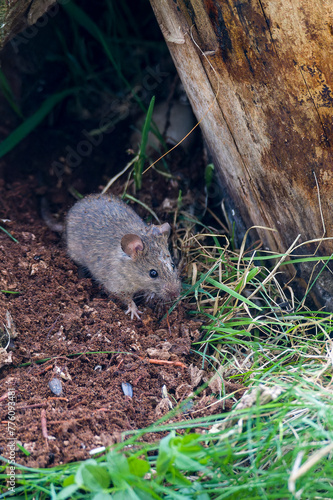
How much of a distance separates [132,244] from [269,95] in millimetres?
1765

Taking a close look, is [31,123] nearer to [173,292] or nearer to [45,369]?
[173,292]

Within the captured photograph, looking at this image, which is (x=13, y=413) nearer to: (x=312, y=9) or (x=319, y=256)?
(x=319, y=256)

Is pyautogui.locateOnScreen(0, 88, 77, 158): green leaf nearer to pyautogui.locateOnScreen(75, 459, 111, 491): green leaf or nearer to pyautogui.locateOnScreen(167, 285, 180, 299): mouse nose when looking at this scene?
pyautogui.locateOnScreen(167, 285, 180, 299): mouse nose

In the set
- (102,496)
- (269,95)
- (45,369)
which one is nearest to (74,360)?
(45,369)

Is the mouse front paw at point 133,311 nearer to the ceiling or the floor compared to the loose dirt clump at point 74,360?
nearer to the floor

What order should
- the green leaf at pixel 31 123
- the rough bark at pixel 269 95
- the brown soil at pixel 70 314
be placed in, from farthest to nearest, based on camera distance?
the green leaf at pixel 31 123 < the rough bark at pixel 269 95 < the brown soil at pixel 70 314

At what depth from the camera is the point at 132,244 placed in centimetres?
431

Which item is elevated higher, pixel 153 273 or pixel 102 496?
pixel 102 496

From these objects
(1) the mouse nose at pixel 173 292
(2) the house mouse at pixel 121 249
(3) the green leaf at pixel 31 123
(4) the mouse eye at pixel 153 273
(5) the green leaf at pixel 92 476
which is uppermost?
(3) the green leaf at pixel 31 123

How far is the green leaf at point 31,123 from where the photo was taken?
4.97 m

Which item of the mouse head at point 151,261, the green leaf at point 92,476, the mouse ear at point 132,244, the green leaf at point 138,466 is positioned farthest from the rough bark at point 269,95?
the green leaf at point 92,476

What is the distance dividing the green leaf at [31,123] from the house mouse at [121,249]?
97 cm

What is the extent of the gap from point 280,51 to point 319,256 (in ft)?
5.26

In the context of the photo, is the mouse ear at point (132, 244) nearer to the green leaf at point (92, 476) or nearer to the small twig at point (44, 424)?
the small twig at point (44, 424)
